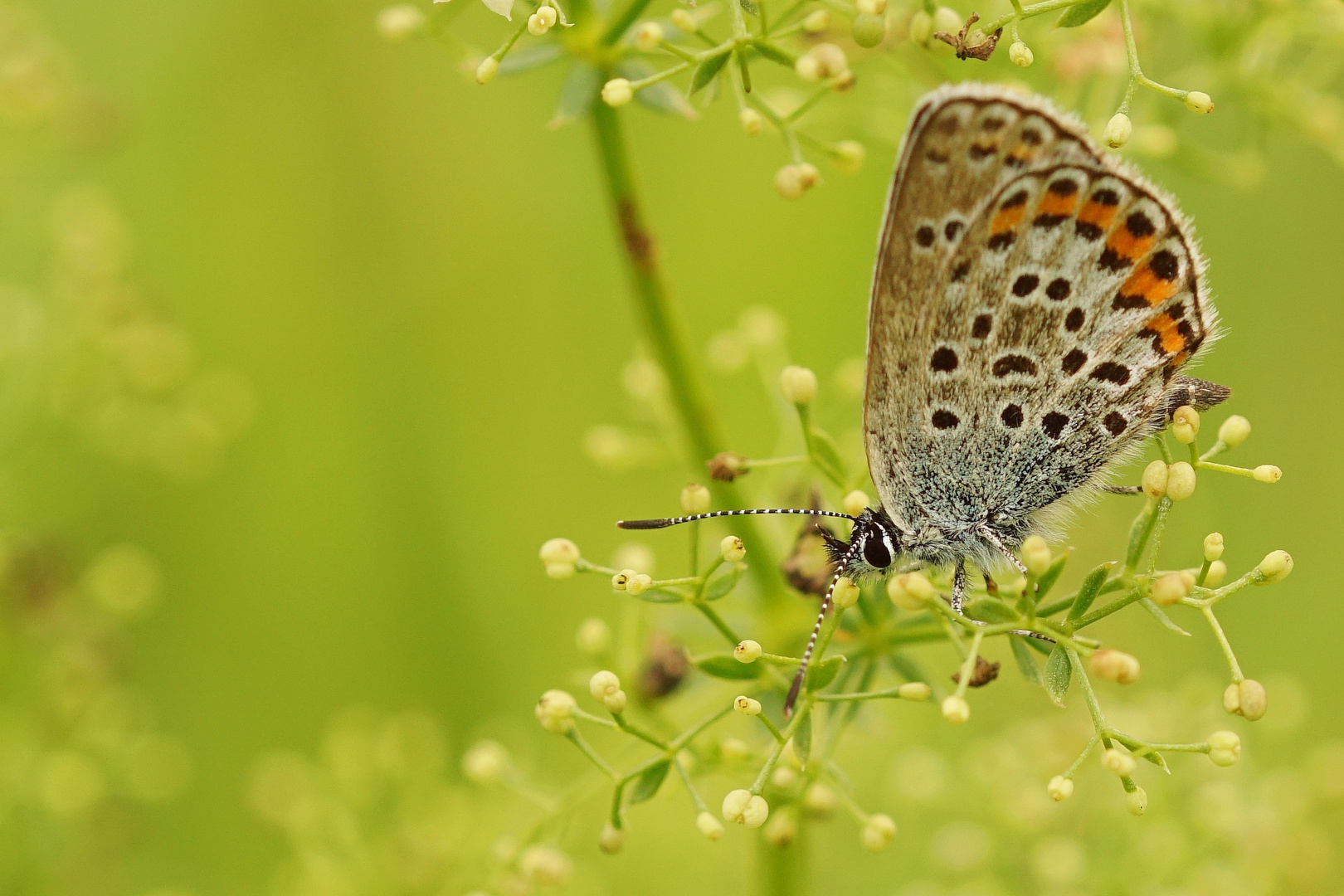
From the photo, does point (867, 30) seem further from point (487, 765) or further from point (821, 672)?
point (487, 765)

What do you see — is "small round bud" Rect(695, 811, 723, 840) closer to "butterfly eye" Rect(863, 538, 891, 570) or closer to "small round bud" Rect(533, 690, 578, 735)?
"small round bud" Rect(533, 690, 578, 735)

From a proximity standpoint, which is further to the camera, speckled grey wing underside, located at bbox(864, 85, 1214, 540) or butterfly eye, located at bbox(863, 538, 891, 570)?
butterfly eye, located at bbox(863, 538, 891, 570)

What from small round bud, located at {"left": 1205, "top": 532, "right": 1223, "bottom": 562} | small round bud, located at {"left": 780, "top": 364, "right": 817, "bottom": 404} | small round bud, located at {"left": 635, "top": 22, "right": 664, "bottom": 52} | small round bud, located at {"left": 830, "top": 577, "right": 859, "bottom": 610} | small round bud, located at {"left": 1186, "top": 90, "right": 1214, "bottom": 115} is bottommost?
small round bud, located at {"left": 1205, "top": 532, "right": 1223, "bottom": 562}

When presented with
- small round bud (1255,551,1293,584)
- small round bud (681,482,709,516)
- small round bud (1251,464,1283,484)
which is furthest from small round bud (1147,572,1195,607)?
small round bud (681,482,709,516)

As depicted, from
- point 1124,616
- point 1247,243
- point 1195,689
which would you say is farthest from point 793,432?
point 1247,243

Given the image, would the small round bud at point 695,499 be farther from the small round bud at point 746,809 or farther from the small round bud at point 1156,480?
the small round bud at point 1156,480

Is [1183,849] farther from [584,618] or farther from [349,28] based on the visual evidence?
[349,28]

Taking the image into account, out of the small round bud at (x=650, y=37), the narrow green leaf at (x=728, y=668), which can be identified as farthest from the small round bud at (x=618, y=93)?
the narrow green leaf at (x=728, y=668)
